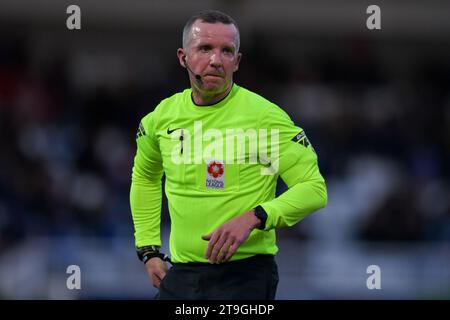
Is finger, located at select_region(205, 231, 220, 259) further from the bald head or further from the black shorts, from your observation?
the bald head

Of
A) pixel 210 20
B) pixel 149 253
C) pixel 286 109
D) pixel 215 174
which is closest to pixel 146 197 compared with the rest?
pixel 149 253

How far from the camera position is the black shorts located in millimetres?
4898

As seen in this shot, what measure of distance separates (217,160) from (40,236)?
5.84 m

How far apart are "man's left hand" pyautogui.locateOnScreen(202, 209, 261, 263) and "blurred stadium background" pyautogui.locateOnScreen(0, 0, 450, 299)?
5021mm

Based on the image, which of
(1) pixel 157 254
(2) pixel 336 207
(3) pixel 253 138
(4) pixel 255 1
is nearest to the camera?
(3) pixel 253 138

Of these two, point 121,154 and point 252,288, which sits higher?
point 121,154

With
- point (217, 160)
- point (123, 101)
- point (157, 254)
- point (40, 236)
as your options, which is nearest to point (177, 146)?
point (217, 160)

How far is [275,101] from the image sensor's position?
12234mm

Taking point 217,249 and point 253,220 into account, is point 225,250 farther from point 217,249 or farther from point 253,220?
point 253,220

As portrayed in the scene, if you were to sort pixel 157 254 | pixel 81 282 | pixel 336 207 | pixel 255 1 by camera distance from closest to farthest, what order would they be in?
pixel 157 254, pixel 81 282, pixel 336 207, pixel 255 1

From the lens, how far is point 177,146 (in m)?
5.06

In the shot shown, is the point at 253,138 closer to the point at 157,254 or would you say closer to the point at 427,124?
the point at 157,254

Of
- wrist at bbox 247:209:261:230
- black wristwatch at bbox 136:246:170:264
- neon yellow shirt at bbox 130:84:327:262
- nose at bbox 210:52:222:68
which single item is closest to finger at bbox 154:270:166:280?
black wristwatch at bbox 136:246:170:264

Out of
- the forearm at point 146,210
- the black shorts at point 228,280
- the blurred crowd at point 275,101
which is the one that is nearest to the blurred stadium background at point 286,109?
the blurred crowd at point 275,101
